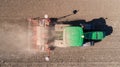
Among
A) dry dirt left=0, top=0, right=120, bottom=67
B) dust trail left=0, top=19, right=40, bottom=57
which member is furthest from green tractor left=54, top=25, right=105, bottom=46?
dust trail left=0, top=19, right=40, bottom=57

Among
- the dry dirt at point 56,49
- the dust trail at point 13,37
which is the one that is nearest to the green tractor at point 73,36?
the dry dirt at point 56,49

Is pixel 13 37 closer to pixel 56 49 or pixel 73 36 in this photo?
pixel 56 49

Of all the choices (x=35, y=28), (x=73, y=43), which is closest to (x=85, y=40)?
(x=73, y=43)

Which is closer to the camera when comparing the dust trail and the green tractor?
the green tractor

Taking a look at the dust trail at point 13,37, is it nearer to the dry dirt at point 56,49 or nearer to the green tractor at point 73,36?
the dry dirt at point 56,49

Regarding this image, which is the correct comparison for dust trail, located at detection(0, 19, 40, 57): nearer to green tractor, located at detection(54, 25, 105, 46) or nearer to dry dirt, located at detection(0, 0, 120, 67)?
dry dirt, located at detection(0, 0, 120, 67)

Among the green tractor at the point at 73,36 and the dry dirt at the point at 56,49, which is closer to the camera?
the green tractor at the point at 73,36

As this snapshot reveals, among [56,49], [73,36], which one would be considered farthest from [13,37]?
[73,36]

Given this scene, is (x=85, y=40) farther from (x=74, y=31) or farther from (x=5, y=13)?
(x=5, y=13)
